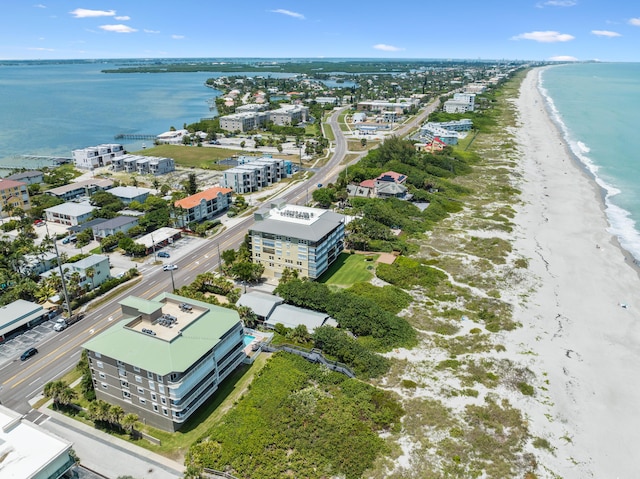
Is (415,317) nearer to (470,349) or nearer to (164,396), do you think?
(470,349)

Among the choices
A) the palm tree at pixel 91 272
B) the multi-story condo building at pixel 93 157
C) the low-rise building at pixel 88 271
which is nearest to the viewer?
the low-rise building at pixel 88 271

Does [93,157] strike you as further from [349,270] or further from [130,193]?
[349,270]

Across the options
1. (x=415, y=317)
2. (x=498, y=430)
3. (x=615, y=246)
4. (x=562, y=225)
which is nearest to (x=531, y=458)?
(x=498, y=430)

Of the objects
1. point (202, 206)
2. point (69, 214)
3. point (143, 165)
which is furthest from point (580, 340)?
point (143, 165)

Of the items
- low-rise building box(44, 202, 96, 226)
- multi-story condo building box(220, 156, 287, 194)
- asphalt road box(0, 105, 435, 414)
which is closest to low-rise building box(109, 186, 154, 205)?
low-rise building box(44, 202, 96, 226)

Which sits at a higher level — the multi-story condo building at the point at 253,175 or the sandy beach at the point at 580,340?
the multi-story condo building at the point at 253,175

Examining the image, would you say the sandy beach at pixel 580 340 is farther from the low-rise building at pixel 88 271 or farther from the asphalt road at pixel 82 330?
the low-rise building at pixel 88 271

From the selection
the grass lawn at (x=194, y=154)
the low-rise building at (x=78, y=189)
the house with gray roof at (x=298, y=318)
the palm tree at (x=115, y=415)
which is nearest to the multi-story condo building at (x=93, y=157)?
the grass lawn at (x=194, y=154)
